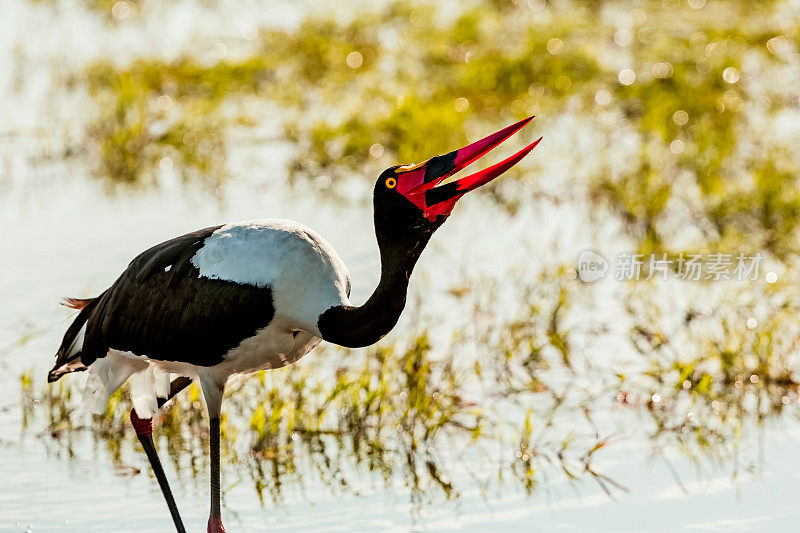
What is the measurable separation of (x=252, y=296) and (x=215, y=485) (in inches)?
27.1

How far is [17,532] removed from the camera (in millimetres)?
5047

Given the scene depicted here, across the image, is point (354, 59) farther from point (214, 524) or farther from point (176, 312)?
point (214, 524)

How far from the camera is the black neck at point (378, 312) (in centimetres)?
471

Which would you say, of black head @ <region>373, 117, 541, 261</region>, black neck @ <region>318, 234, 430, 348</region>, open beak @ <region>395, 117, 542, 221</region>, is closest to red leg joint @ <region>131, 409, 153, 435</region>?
black neck @ <region>318, 234, 430, 348</region>

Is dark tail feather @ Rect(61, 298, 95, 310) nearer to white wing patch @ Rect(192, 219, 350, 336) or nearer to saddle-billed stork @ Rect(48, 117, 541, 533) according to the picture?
saddle-billed stork @ Rect(48, 117, 541, 533)

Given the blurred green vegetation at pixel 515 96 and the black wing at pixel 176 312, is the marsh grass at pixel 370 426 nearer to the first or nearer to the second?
the black wing at pixel 176 312

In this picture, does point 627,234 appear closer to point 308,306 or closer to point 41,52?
point 308,306

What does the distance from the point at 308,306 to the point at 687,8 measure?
324 inches

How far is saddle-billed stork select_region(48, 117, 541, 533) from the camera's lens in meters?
4.70

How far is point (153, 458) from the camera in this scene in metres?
5.25

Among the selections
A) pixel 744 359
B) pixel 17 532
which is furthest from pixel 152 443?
pixel 744 359

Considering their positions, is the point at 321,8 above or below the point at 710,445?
above

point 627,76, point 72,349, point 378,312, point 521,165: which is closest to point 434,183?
point 378,312

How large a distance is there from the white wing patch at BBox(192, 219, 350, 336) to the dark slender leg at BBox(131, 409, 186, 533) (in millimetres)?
735
